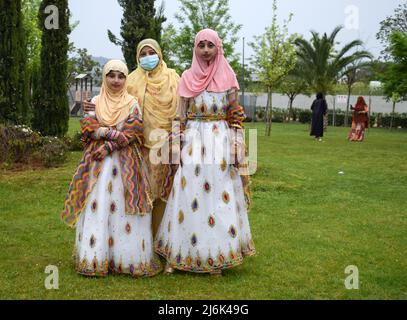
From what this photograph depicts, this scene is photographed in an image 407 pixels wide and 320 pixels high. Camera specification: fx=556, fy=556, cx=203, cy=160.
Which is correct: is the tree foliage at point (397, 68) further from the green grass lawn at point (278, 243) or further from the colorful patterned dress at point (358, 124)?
the green grass lawn at point (278, 243)

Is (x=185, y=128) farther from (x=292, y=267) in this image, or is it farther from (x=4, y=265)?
(x=4, y=265)

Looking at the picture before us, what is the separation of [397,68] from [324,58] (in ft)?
38.2

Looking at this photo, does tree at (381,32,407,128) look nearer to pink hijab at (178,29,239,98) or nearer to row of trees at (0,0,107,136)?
row of trees at (0,0,107,136)

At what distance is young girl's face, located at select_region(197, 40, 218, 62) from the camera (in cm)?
475

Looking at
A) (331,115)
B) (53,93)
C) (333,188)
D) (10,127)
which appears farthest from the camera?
(331,115)

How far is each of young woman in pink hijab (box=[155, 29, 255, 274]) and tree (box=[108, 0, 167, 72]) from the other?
28.0 ft

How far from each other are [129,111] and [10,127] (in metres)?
6.73

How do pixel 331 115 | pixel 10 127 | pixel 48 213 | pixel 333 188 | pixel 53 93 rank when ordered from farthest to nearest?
pixel 331 115
pixel 53 93
pixel 10 127
pixel 333 188
pixel 48 213

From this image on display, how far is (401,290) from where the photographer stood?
14.9 ft

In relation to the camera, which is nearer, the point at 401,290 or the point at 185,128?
Result: the point at 401,290

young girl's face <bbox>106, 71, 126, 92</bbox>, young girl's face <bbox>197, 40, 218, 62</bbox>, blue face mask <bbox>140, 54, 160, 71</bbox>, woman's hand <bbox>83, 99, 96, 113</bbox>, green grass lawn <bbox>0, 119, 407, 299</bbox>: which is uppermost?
young girl's face <bbox>197, 40, 218, 62</bbox>

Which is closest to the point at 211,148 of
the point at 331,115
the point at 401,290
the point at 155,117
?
the point at 155,117

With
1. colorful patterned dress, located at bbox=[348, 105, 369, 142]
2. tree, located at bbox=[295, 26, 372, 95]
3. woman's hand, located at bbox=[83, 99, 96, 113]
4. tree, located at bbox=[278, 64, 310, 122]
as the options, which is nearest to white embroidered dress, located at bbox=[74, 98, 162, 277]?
woman's hand, located at bbox=[83, 99, 96, 113]

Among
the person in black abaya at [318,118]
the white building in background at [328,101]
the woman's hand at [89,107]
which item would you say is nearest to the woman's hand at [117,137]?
the woman's hand at [89,107]
